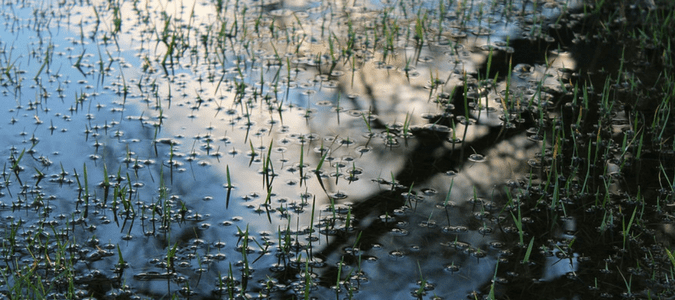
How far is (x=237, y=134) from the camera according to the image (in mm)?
3611

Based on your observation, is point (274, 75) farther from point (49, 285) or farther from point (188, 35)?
point (49, 285)

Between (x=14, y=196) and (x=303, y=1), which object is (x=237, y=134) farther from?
(x=303, y=1)

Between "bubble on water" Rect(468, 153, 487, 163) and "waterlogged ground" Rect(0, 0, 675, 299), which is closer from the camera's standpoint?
"waterlogged ground" Rect(0, 0, 675, 299)

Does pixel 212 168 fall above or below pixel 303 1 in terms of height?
below

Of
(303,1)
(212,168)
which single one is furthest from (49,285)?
(303,1)

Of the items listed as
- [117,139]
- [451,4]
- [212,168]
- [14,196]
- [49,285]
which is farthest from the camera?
[451,4]

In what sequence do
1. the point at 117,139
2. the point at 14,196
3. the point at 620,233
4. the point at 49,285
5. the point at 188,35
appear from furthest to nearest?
the point at 188,35 < the point at 117,139 < the point at 14,196 < the point at 620,233 < the point at 49,285

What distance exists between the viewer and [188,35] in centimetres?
477

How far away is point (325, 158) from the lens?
3398 millimetres

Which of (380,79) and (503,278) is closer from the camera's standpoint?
(503,278)

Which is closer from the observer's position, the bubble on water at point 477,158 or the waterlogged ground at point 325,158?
the waterlogged ground at point 325,158

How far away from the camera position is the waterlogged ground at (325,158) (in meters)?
2.55

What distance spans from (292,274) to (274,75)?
199 centimetres

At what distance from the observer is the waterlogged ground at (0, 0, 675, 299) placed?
2.55 meters
